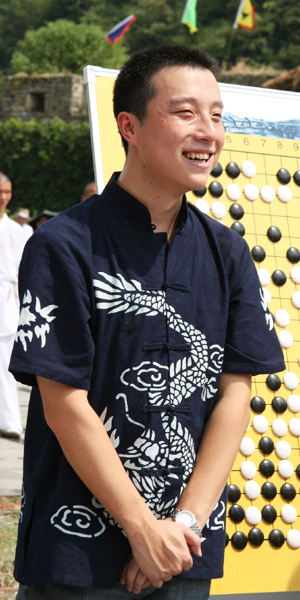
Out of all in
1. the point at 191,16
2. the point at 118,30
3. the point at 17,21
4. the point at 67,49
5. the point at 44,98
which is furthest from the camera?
the point at 17,21

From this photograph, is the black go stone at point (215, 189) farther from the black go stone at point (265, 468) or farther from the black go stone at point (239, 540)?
the black go stone at point (239, 540)

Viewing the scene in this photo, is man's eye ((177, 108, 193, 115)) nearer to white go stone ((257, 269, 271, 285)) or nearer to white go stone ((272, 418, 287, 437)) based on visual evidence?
white go stone ((257, 269, 271, 285))

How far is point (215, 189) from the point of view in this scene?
98.2 inches

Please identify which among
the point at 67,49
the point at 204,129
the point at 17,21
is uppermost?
the point at 17,21

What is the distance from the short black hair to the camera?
1.62 m

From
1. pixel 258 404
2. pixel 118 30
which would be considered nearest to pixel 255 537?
pixel 258 404

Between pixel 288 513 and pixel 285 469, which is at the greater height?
pixel 285 469

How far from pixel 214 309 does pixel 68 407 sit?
0.41m

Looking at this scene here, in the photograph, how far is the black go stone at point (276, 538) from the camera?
2.35 metres

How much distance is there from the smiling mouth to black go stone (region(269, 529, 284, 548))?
4.20ft

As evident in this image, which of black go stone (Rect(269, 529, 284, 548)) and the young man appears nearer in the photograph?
the young man

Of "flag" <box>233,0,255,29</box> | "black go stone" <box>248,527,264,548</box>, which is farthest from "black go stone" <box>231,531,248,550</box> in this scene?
"flag" <box>233,0,255,29</box>

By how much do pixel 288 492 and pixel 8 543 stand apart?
1.57m

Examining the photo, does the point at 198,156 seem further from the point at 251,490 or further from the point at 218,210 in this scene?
the point at 251,490
